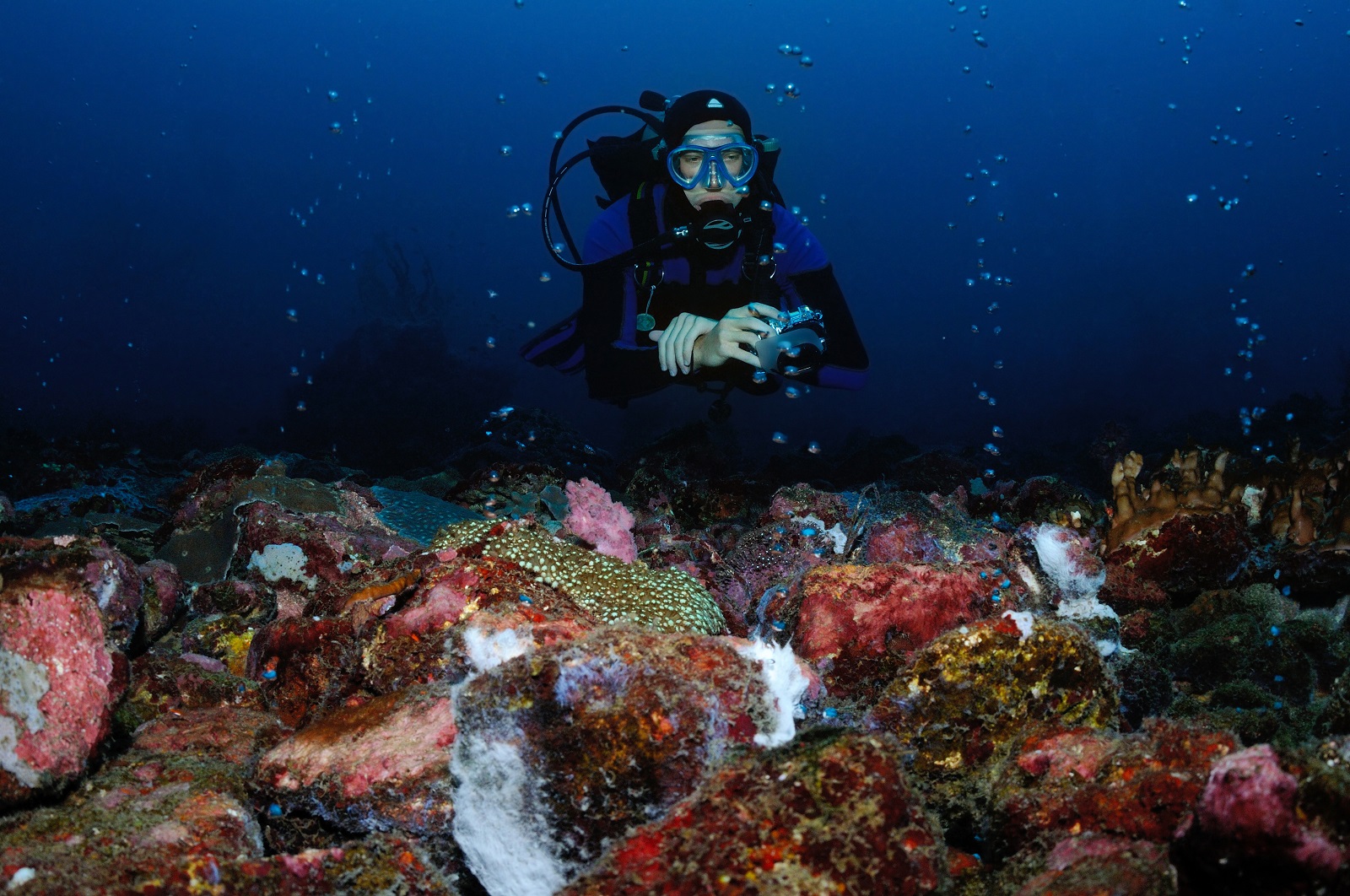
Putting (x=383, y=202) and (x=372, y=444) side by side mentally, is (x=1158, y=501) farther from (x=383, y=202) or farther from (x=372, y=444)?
(x=383, y=202)

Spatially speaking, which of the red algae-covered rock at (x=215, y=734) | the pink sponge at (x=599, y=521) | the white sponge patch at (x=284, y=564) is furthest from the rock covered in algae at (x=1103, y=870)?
the white sponge patch at (x=284, y=564)

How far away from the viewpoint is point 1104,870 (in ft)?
4.71

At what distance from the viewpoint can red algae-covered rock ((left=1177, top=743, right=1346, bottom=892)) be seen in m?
1.25

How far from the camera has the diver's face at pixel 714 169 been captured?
7.85 meters

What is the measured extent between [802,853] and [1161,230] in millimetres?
115963

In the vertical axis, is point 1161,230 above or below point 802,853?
above

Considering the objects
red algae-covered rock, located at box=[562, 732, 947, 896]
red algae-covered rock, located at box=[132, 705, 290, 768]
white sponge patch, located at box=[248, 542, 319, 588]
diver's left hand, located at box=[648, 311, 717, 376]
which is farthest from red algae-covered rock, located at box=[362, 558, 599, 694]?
diver's left hand, located at box=[648, 311, 717, 376]

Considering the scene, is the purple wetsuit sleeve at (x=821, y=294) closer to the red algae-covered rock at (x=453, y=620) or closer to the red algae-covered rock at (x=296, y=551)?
the red algae-covered rock at (x=296, y=551)

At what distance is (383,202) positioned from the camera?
8962 cm

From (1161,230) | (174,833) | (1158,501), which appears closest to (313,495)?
(174,833)

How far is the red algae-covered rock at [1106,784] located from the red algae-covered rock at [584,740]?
68 cm

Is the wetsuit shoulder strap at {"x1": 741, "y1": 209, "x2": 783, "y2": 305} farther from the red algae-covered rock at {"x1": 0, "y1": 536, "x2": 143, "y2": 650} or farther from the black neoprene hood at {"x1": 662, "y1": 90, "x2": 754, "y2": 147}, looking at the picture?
the red algae-covered rock at {"x1": 0, "y1": 536, "x2": 143, "y2": 650}

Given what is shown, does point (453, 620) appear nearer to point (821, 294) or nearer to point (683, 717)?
point (683, 717)

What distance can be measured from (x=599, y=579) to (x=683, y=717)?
1732 millimetres
